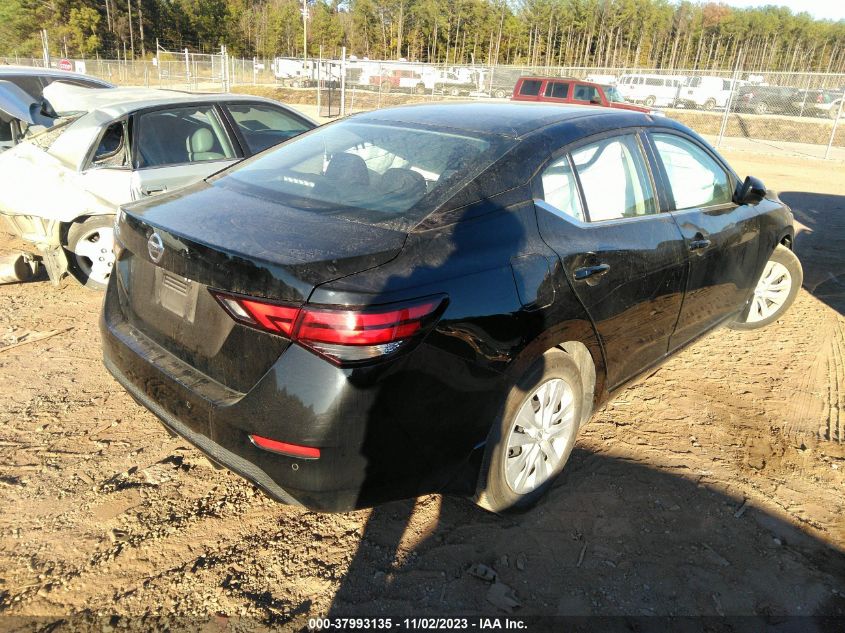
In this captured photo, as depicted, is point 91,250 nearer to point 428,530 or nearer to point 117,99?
point 117,99

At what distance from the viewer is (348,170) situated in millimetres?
2873

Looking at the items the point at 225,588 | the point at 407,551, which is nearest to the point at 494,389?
the point at 407,551

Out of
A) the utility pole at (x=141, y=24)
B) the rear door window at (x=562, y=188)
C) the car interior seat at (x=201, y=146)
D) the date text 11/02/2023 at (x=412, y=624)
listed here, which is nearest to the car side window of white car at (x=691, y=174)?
the rear door window at (x=562, y=188)

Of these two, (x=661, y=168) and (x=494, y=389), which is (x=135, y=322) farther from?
(x=661, y=168)

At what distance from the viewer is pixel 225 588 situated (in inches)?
94.3

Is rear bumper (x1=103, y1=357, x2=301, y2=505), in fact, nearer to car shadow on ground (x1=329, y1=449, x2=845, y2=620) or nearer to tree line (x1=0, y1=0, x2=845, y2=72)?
car shadow on ground (x1=329, y1=449, x2=845, y2=620)

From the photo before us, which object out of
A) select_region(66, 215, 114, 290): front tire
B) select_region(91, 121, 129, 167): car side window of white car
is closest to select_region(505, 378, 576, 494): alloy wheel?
select_region(66, 215, 114, 290): front tire

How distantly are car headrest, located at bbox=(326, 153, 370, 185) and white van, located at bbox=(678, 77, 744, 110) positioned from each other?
36598 mm

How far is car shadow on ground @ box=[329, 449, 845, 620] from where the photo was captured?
2408 mm

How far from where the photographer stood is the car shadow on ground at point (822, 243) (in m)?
6.51

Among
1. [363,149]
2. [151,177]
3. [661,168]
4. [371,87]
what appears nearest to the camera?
[363,149]

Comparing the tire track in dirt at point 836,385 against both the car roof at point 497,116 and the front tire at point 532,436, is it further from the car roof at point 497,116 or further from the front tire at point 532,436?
the car roof at point 497,116

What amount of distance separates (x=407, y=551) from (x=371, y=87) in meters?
36.3

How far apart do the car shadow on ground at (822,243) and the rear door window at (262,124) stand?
18.3ft
